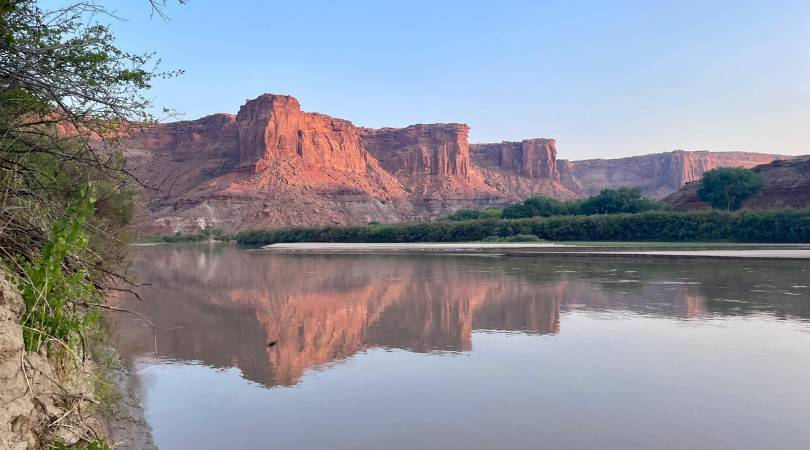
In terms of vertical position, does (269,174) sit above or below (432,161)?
below

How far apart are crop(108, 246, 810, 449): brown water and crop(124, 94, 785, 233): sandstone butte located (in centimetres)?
9556

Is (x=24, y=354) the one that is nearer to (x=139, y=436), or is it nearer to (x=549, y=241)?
(x=139, y=436)

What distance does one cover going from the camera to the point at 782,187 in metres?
77.5

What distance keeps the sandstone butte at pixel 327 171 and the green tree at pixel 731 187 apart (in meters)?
66.7

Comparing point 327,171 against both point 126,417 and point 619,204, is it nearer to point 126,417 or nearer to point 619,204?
point 619,204

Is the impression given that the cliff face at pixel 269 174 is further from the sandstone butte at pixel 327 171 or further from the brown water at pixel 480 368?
the brown water at pixel 480 368

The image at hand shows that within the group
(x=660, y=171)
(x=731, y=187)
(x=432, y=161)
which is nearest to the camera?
(x=731, y=187)

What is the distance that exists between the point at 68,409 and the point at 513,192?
161 m

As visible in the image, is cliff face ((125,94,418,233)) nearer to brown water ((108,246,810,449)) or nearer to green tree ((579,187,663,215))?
green tree ((579,187,663,215))

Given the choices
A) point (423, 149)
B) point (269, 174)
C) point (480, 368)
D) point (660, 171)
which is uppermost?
point (423, 149)

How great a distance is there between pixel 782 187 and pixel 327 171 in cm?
9314

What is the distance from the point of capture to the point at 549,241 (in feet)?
216

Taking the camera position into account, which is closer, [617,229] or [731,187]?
[617,229]

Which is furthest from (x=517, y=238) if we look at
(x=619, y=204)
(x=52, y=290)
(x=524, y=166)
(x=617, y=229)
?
(x=524, y=166)
